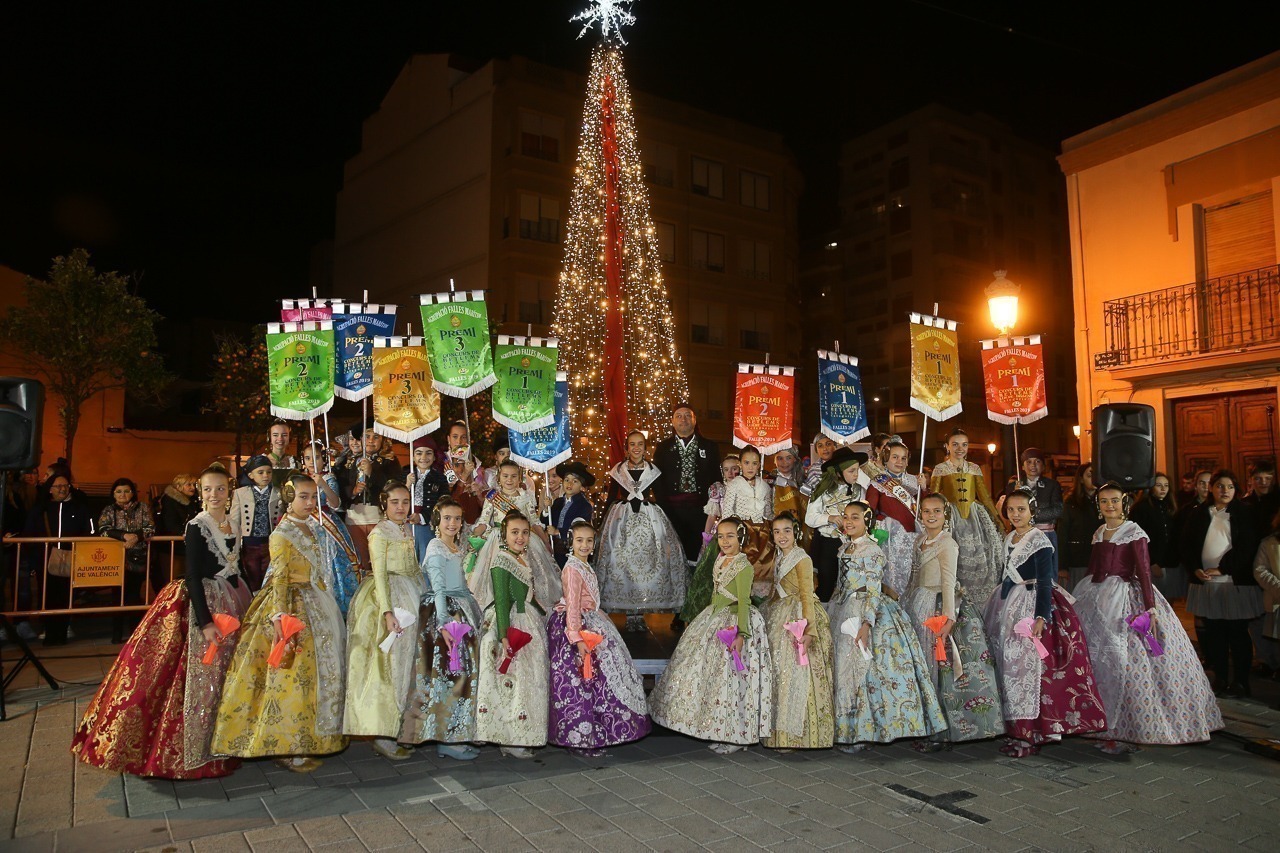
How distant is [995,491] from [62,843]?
109 feet

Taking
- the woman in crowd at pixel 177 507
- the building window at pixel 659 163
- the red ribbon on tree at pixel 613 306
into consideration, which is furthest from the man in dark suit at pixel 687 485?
the building window at pixel 659 163

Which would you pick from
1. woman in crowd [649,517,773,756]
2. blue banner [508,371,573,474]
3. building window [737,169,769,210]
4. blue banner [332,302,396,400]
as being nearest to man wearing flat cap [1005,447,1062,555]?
woman in crowd [649,517,773,756]

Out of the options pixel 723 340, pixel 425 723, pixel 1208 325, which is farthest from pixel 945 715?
pixel 723 340

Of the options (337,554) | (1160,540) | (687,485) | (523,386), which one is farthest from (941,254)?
(337,554)

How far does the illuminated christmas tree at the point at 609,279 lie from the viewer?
39.0 ft

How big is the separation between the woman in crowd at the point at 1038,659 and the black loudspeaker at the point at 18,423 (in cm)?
679

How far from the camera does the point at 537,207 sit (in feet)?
88.4

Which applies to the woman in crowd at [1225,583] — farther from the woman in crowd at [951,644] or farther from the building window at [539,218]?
the building window at [539,218]

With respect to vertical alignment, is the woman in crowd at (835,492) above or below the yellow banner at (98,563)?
above

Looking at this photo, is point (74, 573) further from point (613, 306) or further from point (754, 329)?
point (754, 329)

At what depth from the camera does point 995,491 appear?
109ft

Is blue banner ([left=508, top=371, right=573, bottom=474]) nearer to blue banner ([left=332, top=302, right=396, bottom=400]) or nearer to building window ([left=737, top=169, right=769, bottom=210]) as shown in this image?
blue banner ([left=332, top=302, right=396, bottom=400])

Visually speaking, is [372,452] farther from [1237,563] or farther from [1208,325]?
[1208,325]

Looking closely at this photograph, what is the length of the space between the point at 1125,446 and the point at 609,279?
21.2 feet
